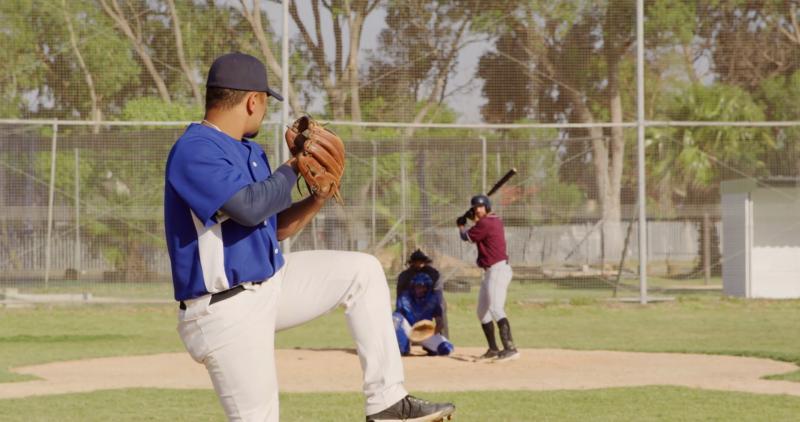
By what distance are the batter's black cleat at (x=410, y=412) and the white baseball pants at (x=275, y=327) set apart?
0.02m

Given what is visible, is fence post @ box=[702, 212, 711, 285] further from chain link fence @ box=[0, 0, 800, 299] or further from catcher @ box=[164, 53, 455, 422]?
catcher @ box=[164, 53, 455, 422]

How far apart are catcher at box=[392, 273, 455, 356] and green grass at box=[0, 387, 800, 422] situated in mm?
3328

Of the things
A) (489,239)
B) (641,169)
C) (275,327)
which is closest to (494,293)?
(489,239)

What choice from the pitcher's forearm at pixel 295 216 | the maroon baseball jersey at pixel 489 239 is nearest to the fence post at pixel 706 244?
the maroon baseball jersey at pixel 489 239

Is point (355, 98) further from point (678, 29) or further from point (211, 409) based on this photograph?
point (211, 409)

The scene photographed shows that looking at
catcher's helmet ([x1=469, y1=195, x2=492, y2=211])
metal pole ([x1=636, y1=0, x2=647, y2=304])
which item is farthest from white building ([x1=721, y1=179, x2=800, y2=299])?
catcher's helmet ([x1=469, y1=195, x2=492, y2=211])

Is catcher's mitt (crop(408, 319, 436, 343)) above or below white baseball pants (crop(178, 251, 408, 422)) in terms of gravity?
below

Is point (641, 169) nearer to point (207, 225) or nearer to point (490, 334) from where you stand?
point (490, 334)

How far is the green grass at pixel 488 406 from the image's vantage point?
7910 millimetres

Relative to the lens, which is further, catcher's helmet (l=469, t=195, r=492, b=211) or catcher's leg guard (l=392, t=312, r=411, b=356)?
catcher's leg guard (l=392, t=312, r=411, b=356)

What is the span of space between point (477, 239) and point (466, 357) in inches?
49.8

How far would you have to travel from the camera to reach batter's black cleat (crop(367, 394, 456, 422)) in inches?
169

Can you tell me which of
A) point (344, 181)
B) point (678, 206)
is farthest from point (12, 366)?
point (678, 206)

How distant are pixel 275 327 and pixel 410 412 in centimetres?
58
